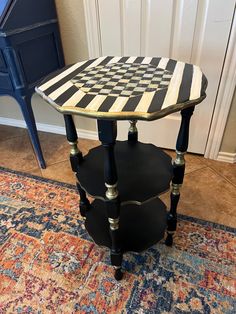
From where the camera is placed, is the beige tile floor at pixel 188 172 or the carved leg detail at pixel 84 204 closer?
the carved leg detail at pixel 84 204

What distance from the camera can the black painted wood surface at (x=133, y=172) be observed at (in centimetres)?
89

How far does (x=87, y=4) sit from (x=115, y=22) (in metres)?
0.18

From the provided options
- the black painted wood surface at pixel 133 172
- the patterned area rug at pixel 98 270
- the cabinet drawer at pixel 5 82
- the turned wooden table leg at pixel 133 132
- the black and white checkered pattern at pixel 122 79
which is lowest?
the patterned area rug at pixel 98 270

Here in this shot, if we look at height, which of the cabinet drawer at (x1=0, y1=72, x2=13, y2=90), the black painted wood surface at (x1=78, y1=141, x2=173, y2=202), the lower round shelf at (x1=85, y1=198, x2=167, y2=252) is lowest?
the lower round shelf at (x1=85, y1=198, x2=167, y2=252)

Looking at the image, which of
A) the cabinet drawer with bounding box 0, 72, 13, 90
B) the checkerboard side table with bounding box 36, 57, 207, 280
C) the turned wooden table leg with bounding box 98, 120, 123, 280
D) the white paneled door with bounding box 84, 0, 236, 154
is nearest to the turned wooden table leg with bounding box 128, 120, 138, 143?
the checkerboard side table with bounding box 36, 57, 207, 280

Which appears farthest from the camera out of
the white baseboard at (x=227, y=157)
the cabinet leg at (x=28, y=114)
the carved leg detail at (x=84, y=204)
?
the white baseboard at (x=227, y=157)

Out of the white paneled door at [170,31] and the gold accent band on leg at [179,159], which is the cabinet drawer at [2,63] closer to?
the white paneled door at [170,31]

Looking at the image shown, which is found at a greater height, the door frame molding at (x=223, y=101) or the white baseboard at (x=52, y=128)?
the door frame molding at (x=223, y=101)

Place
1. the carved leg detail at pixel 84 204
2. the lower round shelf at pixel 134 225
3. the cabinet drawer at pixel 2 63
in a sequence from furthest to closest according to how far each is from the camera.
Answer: the cabinet drawer at pixel 2 63 < the carved leg detail at pixel 84 204 < the lower round shelf at pixel 134 225

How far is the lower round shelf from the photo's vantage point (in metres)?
1.03

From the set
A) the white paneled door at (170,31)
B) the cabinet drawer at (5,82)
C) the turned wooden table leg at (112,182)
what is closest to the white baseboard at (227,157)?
the white paneled door at (170,31)

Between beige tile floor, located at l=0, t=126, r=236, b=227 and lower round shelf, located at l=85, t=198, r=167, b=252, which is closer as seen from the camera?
lower round shelf, located at l=85, t=198, r=167, b=252

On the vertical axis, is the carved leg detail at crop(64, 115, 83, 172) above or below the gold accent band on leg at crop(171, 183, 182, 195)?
above

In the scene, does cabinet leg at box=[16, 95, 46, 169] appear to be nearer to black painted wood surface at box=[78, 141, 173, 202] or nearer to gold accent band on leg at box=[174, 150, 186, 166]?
black painted wood surface at box=[78, 141, 173, 202]
